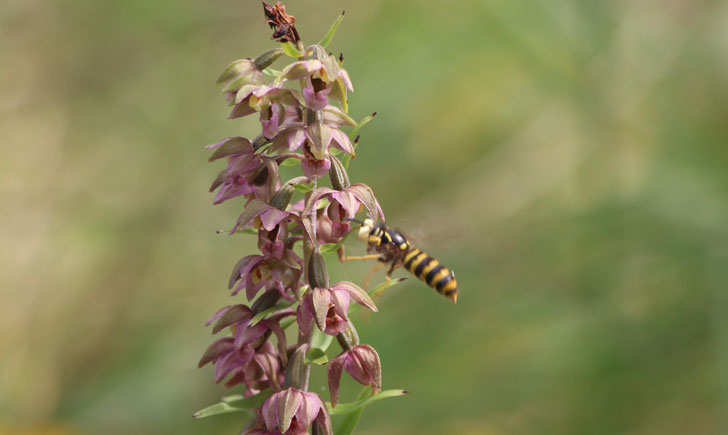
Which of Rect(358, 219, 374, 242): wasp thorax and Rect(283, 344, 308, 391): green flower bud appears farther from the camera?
Rect(358, 219, 374, 242): wasp thorax

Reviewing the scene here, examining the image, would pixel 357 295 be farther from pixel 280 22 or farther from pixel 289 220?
pixel 280 22

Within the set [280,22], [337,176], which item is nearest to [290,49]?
[280,22]

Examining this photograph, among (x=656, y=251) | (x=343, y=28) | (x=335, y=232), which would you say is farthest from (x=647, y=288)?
(x=343, y=28)

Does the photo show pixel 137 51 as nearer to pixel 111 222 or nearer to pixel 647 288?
pixel 111 222

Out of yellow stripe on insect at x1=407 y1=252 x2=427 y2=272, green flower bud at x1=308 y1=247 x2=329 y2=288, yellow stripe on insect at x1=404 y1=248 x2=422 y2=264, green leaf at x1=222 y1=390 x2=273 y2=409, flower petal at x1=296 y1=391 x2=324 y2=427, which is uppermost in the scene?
yellow stripe on insect at x1=404 y1=248 x2=422 y2=264

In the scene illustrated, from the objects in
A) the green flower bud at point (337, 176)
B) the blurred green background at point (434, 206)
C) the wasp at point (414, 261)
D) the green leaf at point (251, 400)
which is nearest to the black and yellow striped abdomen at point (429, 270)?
→ the wasp at point (414, 261)

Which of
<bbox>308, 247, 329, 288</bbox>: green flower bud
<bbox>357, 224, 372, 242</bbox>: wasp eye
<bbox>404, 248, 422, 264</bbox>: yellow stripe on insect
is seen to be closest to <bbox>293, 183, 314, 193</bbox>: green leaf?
<bbox>308, 247, 329, 288</bbox>: green flower bud

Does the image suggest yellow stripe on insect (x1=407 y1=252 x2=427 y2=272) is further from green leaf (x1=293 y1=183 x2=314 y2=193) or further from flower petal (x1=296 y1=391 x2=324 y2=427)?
flower petal (x1=296 y1=391 x2=324 y2=427)
